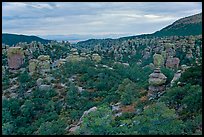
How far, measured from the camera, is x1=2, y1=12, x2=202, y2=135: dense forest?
12312 millimetres

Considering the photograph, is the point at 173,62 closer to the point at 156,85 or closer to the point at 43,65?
the point at 43,65

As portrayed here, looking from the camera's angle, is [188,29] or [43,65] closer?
[43,65]

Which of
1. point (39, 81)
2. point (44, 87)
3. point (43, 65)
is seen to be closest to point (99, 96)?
point (44, 87)

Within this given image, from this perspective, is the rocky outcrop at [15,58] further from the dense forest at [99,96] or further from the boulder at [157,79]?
the boulder at [157,79]

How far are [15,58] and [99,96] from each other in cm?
1475

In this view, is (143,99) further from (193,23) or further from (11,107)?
(193,23)

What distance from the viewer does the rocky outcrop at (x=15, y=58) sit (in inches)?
1359

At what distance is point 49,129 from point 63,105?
801 cm

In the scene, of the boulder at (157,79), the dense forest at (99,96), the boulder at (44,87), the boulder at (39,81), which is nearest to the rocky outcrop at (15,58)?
the dense forest at (99,96)

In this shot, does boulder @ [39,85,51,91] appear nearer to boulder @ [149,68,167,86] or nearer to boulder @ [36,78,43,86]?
boulder @ [36,78,43,86]

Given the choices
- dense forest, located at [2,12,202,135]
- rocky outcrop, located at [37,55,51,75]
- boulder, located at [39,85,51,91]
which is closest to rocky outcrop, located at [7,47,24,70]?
dense forest, located at [2,12,202,135]

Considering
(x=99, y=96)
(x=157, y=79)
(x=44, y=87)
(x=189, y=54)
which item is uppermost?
(x=157, y=79)

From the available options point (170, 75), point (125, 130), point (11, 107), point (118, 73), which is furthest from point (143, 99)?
point (118, 73)

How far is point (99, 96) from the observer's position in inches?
929
